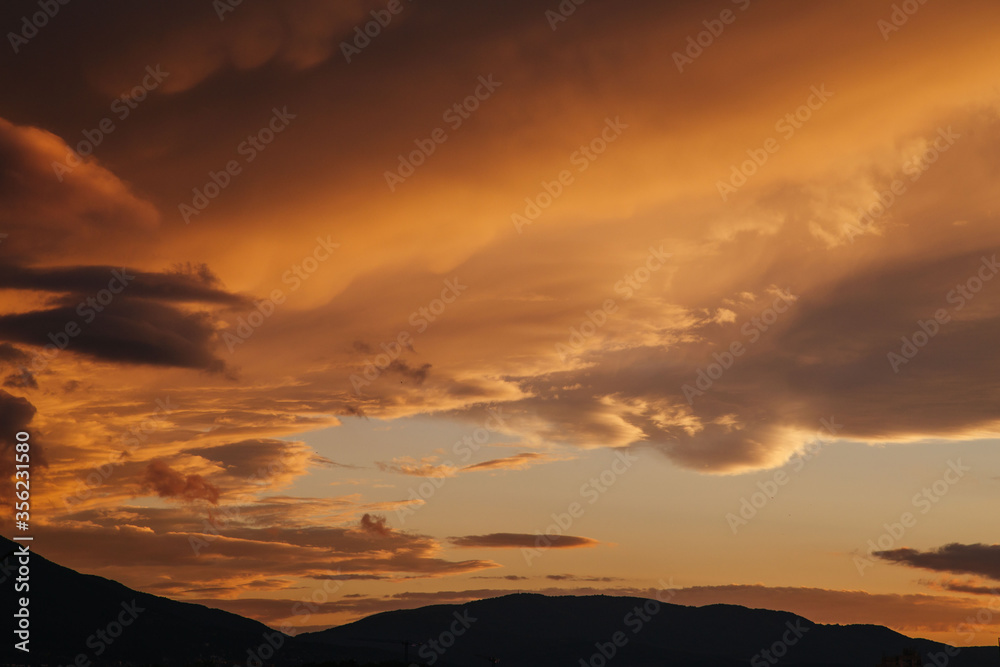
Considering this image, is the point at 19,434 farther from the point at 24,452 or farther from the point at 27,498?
the point at 27,498

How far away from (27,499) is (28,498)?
148mm

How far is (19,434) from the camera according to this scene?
9075 cm

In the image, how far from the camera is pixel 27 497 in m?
95.2

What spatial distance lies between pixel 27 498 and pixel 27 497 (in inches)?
4.1

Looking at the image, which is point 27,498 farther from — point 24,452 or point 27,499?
point 24,452

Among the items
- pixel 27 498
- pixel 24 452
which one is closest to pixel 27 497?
pixel 27 498

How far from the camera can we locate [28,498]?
95.4m

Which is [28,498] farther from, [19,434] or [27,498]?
[19,434]

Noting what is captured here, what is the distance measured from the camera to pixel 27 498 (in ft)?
313

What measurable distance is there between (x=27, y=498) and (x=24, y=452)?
21.1 feet

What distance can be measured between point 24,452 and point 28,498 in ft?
21.4

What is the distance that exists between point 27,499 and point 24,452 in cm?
663

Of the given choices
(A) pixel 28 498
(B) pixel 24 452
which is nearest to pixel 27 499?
(A) pixel 28 498

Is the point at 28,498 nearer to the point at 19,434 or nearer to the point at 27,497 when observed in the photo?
the point at 27,497
